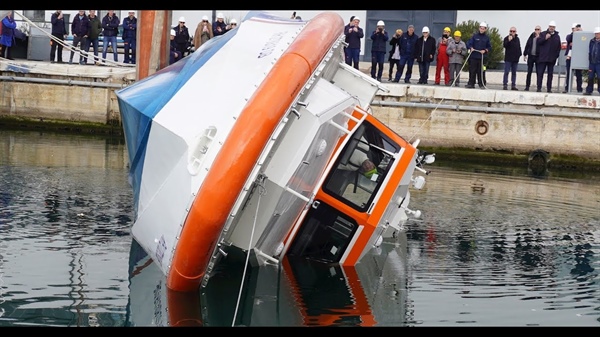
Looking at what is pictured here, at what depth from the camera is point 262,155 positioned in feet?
35.0

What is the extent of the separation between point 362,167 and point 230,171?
107 inches

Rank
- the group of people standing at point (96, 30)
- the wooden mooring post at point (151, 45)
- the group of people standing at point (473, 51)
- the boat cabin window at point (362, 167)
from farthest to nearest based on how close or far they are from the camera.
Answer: the group of people standing at point (96, 30), the group of people standing at point (473, 51), the wooden mooring post at point (151, 45), the boat cabin window at point (362, 167)

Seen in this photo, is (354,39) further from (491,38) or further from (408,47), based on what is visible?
(491,38)

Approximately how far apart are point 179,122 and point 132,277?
86.9 inches

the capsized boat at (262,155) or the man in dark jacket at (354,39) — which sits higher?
the man in dark jacket at (354,39)

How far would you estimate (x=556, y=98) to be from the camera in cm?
2580

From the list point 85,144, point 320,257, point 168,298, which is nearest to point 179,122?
point 168,298

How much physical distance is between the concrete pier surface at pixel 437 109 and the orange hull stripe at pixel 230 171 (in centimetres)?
1524

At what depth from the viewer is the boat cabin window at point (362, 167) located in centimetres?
1259

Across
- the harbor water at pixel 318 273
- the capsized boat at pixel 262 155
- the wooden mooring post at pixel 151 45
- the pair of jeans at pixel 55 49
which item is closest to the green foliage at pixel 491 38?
the pair of jeans at pixel 55 49

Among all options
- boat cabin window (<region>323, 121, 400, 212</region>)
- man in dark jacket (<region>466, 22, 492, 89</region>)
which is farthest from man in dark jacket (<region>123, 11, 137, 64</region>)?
boat cabin window (<region>323, 121, 400, 212</region>)

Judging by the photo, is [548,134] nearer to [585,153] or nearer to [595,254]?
[585,153]

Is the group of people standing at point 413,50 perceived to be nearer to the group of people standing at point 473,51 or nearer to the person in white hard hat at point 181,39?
the group of people standing at point 473,51

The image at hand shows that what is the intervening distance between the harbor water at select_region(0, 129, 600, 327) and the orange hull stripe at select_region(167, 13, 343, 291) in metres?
0.67
